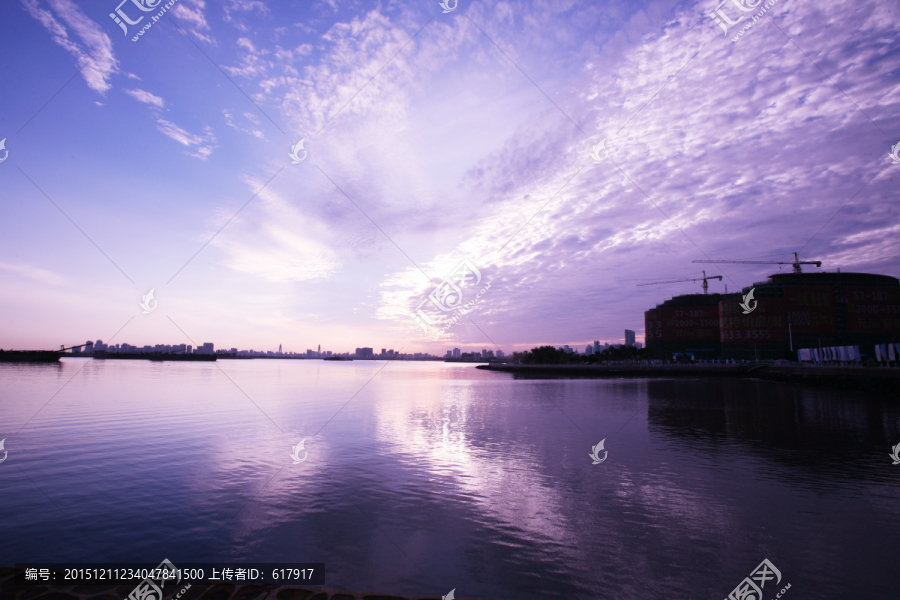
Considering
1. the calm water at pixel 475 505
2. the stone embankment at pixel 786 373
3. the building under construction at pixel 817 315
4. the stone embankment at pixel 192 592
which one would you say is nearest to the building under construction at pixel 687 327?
the building under construction at pixel 817 315

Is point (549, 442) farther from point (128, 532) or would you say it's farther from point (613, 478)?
point (128, 532)

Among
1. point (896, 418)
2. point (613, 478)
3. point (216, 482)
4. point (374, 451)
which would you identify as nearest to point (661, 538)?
point (613, 478)

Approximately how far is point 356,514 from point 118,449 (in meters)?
15.0

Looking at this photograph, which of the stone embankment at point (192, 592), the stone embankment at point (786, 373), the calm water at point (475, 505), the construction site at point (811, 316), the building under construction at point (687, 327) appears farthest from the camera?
the building under construction at point (687, 327)

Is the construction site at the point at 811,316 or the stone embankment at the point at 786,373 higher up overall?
the construction site at the point at 811,316

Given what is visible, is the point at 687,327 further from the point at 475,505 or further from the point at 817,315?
the point at 475,505

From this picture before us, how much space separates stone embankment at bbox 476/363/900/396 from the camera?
183 feet

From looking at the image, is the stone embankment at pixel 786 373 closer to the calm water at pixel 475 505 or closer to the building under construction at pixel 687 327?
the building under construction at pixel 687 327

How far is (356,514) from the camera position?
11.5m

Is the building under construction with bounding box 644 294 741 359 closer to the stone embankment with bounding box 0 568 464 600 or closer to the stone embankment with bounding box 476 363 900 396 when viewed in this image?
the stone embankment with bounding box 476 363 900 396

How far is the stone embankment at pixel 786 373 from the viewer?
5588 centimetres

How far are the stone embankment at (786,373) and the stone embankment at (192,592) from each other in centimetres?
7445

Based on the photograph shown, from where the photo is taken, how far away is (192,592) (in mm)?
6699

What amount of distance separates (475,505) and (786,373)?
352 feet
